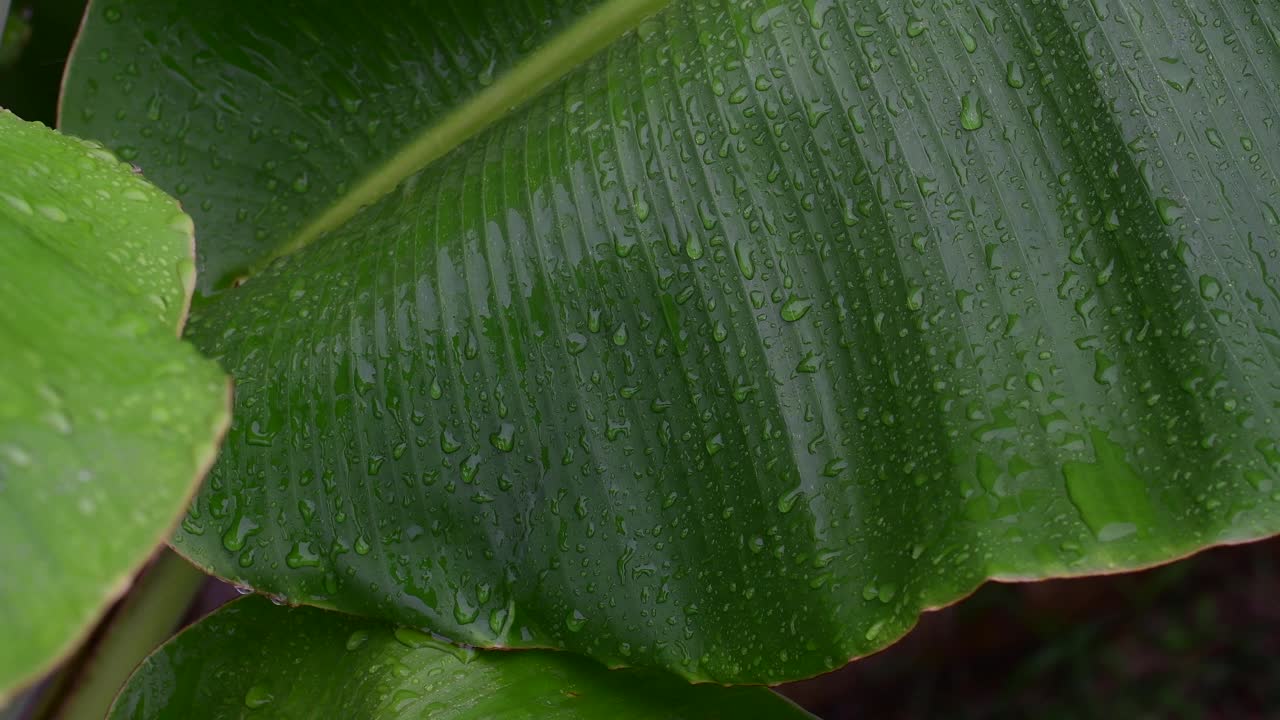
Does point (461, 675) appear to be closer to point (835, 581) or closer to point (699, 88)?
point (835, 581)

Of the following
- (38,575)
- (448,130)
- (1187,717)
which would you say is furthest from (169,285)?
(1187,717)

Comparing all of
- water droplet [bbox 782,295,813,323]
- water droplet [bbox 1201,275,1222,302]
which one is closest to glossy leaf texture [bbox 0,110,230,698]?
water droplet [bbox 782,295,813,323]

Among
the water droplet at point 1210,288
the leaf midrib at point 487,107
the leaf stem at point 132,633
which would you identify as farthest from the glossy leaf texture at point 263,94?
the water droplet at point 1210,288

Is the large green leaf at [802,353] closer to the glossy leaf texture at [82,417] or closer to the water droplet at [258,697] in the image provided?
the water droplet at [258,697]

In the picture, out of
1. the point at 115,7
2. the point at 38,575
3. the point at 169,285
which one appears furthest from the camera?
the point at 115,7

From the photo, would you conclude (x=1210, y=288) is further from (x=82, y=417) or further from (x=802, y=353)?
(x=82, y=417)

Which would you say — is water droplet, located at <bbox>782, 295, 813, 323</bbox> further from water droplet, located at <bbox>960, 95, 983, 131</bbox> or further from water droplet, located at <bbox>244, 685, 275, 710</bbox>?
water droplet, located at <bbox>244, 685, 275, 710</bbox>
